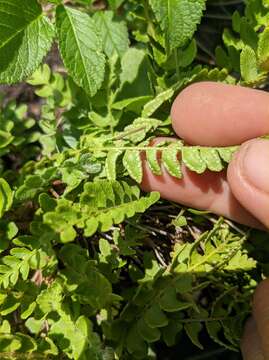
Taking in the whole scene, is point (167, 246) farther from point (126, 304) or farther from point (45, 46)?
point (45, 46)

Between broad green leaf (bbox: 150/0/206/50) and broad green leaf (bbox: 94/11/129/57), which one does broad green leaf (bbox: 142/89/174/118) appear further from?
broad green leaf (bbox: 94/11/129/57)

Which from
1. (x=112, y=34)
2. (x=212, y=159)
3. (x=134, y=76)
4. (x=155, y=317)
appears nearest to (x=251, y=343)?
(x=155, y=317)

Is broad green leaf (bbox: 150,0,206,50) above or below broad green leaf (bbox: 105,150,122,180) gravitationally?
above

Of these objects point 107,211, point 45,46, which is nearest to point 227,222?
point 107,211

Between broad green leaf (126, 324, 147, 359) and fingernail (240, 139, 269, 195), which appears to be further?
broad green leaf (126, 324, 147, 359)

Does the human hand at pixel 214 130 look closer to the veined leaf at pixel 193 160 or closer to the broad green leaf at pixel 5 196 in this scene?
the veined leaf at pixel 193 160

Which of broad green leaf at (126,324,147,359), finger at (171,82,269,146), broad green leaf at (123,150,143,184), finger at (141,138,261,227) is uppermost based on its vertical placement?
finger at (171,82,269,146)

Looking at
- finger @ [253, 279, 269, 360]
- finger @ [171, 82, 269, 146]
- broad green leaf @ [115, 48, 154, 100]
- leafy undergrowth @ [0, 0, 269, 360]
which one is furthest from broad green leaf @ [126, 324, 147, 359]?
broad green leaf @ [115, 48, 154, 100]
